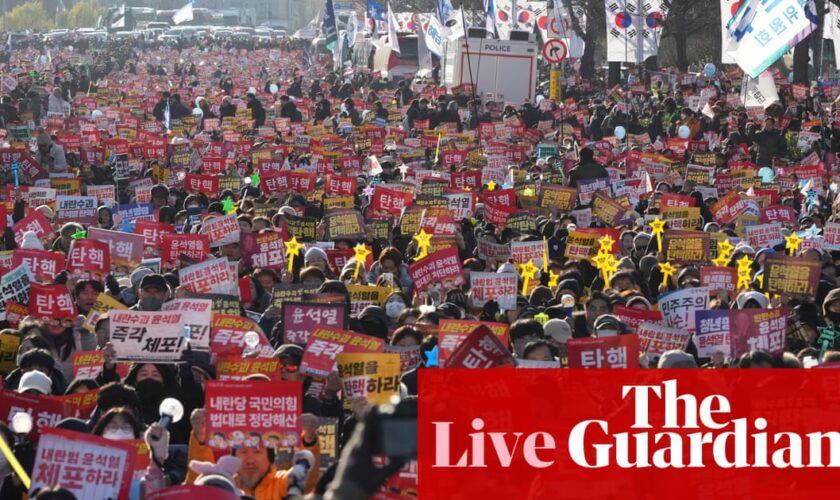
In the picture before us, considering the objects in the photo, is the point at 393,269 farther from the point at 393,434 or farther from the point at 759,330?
the point at 393,434

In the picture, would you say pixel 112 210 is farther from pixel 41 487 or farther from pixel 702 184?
pixel 41 487

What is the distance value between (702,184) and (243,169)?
275 inches

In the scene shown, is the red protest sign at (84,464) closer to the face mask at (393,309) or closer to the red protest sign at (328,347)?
the red protest sign at (328,347)

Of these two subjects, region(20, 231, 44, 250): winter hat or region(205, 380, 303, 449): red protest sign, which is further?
region(20, 231, 44, 250): winter hat

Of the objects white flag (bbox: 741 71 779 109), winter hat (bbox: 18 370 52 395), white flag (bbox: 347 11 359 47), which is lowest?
winter hat (bbox: 18 370 52 395)

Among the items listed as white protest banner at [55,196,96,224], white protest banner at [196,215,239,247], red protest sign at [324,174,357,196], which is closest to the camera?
white protest banner at [196,215,239,247]

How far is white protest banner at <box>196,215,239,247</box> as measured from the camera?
14.7 metres

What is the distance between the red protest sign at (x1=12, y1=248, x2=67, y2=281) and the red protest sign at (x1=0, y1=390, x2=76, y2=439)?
15.5ft

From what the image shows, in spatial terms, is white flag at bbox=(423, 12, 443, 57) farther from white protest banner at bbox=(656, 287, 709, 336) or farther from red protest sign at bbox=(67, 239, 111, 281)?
white protest banner at bbox=(656, 287, 709, 336)

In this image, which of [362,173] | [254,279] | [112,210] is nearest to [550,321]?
[254,279]

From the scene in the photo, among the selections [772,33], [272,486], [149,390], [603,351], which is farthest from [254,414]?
[772,33]

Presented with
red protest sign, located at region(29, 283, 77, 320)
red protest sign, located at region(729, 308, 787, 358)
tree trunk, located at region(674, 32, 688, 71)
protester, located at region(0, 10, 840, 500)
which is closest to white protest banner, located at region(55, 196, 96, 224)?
protester, located at region(0, 10, 840, 500)

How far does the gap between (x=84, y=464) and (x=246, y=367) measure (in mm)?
2689

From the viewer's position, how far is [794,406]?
7.64 metres
